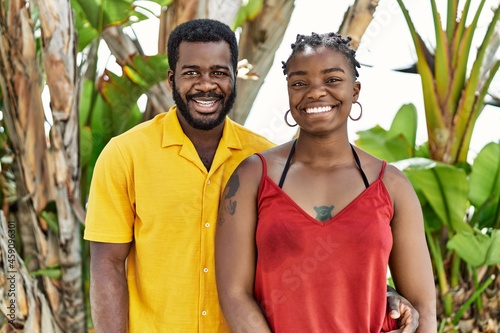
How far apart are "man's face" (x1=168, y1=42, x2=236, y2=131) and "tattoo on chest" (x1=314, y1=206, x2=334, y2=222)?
1.29 feet

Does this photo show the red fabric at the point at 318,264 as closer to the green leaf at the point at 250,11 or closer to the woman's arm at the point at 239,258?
the woman's arm at the point at 239,258

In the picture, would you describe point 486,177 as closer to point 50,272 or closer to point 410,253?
point 410,253

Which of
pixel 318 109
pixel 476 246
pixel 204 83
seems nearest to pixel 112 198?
pixel 204 83

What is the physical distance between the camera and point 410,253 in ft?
5.98

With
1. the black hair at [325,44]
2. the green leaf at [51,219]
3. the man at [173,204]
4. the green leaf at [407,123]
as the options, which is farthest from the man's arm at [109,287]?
the green leaf at [407,123]

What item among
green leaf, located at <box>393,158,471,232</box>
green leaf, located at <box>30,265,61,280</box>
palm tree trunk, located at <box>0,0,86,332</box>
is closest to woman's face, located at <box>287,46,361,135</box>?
green leaf, located at <box>393,158,471,232</box>

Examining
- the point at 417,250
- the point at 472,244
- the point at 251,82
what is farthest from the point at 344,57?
the point at 251,82

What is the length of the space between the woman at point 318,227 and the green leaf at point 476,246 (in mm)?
1534

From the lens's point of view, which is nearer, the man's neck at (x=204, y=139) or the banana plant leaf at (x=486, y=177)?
the man's neck at (x=204, y=139)

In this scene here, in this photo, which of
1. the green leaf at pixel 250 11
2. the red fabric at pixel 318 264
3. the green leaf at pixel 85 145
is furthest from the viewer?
the green leaf at pixel 250 11

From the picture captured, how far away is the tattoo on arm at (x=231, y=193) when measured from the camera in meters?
1.77

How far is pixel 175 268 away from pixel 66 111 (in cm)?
152

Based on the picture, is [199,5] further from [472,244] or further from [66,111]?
[472,244]

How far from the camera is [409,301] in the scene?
1.86 m
